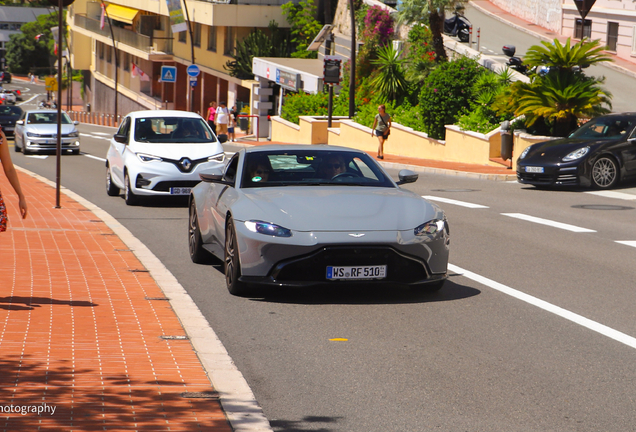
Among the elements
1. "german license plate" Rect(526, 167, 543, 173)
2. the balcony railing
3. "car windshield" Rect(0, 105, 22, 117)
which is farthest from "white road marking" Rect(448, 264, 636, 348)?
the balcony railing

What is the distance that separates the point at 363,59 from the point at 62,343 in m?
36.1

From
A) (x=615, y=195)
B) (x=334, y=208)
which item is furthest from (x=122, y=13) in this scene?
(x=334, y=208)

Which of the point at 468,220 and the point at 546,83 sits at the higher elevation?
the point at 546,83

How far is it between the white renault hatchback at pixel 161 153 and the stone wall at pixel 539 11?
1534 inches

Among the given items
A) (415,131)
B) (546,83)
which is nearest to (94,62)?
(415,131)

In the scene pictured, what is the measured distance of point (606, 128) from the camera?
20.1 meters

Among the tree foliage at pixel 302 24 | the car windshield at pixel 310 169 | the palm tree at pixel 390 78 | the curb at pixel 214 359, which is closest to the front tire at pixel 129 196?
the curb at pixel 214 359

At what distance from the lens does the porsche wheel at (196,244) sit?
10.3 m

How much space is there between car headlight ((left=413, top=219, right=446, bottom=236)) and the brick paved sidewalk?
7.33ft

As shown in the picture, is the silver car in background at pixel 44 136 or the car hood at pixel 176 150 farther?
the silver car in background at pixel 44 136

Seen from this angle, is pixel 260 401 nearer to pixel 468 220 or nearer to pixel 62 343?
pixel 62 343

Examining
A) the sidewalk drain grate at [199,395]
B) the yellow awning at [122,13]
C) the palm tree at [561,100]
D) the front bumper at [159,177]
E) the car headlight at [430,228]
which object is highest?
the yellow awning at [122,13]

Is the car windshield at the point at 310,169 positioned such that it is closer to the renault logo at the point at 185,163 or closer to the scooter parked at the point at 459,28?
the renault logo at the point at 185,163

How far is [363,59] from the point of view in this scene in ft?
136
